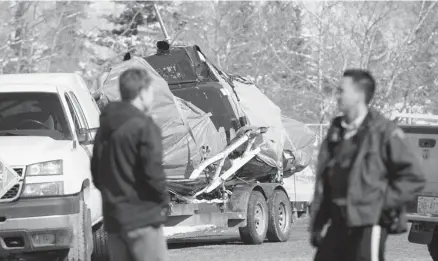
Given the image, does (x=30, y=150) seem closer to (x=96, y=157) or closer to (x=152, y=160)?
(x=96, y=157)

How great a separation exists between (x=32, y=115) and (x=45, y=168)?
140cm

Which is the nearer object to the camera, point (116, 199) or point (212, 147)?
point (116, 199)

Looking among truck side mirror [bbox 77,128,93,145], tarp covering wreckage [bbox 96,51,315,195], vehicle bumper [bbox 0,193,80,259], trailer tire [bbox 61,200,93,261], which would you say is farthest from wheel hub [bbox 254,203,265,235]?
vehicle bumper [bbox 0,193,80,259]

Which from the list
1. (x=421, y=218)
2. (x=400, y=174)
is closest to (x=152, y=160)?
(x=400, y=174)

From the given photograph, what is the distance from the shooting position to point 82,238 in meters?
11.4

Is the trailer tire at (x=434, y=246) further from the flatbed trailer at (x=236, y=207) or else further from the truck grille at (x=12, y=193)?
the truck grille at (x=12, y=193)

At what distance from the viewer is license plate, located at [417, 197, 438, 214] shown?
11992 mm

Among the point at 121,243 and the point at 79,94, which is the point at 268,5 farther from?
the point at 121,243

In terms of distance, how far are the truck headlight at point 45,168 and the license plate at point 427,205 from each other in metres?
4.03

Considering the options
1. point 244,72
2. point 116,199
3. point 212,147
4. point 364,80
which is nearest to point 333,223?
point 364,80

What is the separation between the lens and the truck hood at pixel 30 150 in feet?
36.6

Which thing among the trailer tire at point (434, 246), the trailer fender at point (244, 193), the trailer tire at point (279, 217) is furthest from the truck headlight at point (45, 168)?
the trailer tire at point (279, 217)

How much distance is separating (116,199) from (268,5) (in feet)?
151

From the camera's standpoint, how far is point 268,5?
52156 mm
